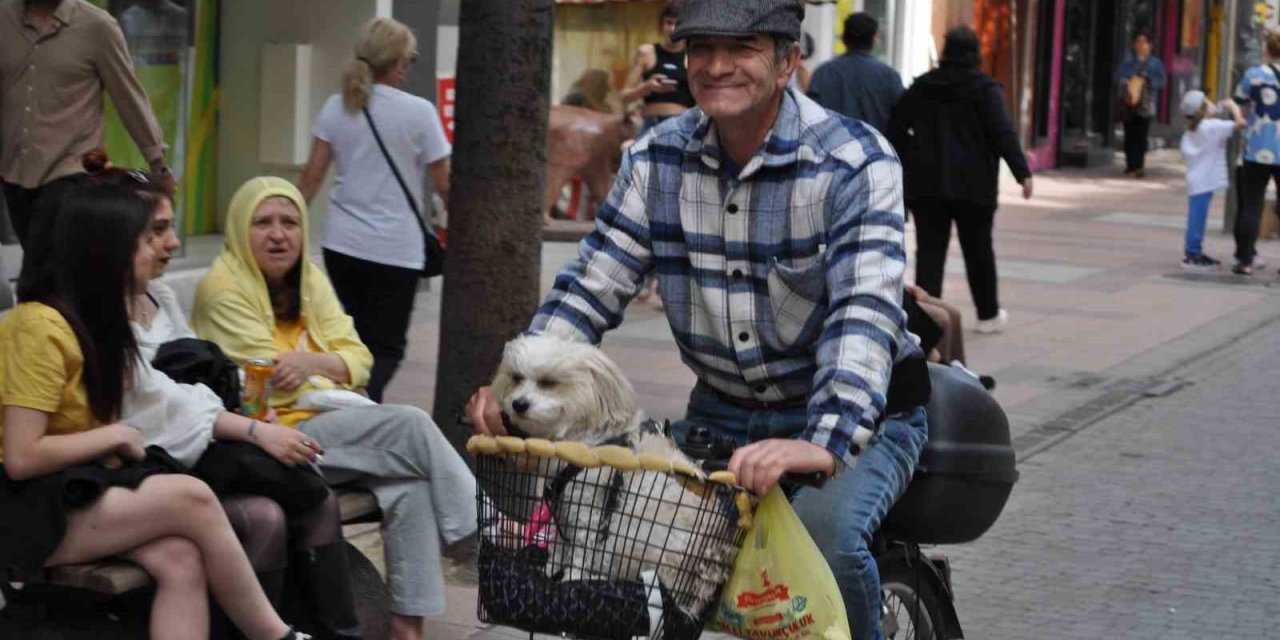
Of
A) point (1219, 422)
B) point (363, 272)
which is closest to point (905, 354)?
point (363, 272)

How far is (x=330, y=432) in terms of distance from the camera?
16.7 ft

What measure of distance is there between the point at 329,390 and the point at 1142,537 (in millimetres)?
3505

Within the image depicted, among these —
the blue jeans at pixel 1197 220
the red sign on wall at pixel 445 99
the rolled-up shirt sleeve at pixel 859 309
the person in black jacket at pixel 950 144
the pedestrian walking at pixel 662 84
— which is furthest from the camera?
the blue jeans at pixel 1197 220

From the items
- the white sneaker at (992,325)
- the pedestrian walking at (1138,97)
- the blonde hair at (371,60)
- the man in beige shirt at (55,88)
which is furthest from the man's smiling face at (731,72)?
the pedestrian walking at (1138,97)

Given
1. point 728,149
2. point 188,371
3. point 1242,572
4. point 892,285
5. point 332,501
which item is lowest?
point 1242,572

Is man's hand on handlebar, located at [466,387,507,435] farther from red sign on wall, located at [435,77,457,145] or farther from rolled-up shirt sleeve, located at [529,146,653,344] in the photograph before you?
red sign on wall, located at [435,77,457,145]

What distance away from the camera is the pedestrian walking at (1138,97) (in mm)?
26391

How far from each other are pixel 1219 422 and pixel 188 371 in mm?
6498

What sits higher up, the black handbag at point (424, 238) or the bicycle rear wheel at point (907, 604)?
the black handbag at point (424, 238)

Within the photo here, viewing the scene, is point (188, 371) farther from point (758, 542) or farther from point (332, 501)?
point (758, 542)

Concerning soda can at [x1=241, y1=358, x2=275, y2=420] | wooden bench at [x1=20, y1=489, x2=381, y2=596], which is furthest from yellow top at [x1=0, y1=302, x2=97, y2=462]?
soda can at [x1=241, y1=358, x2=275, y2=420]

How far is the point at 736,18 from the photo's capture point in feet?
11.3

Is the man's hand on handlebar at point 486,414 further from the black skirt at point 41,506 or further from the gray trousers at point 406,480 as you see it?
the gray trousers at point 406,480

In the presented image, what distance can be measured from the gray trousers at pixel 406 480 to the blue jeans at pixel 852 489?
133 centimetres
